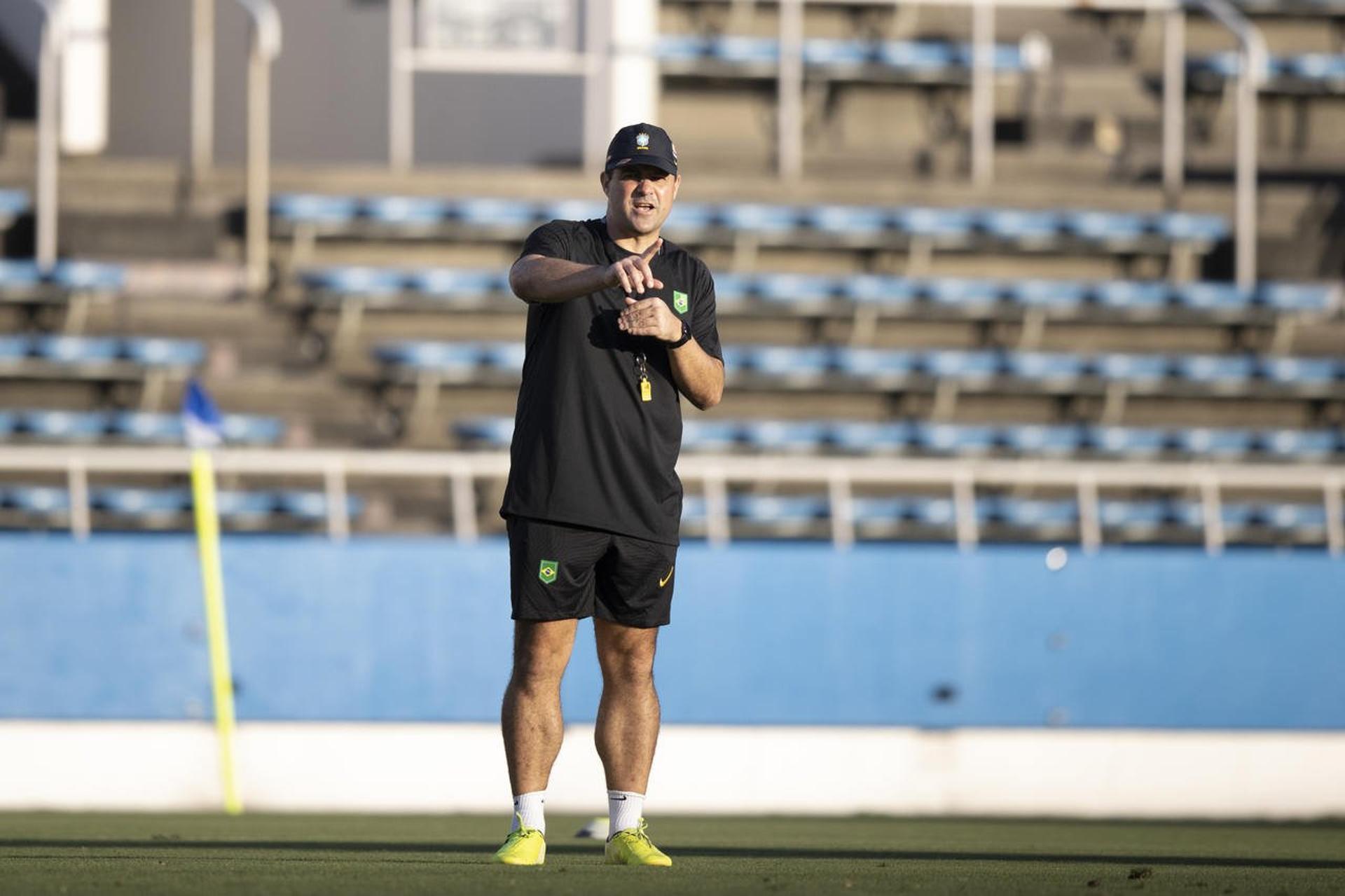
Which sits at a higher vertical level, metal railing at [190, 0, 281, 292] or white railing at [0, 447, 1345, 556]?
metal railing at [190, 0, 281, 292]

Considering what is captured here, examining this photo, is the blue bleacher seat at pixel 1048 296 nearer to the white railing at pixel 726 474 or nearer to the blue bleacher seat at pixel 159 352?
the white railing at pixel 726 474

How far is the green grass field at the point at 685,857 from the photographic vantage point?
14.2 feet

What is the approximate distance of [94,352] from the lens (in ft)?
41.2

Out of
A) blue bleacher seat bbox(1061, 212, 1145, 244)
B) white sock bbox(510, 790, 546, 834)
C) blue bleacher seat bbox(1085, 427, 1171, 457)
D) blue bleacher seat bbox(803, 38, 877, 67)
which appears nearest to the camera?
white sock bbox(510, 790, 546, 834)

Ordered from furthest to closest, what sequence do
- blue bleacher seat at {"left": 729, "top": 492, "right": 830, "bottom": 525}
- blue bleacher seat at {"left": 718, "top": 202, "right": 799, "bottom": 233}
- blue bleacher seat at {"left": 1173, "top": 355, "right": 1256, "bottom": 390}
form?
blue bleacher seat at {"left": 718, "top": 202, "right": 799, "bottom": 233}
blue bleacher seat at {"left": 1173, "top": 355, "right": 1256, "bottom": 390}
blue bleacher seat at {"left": 729, "top": 492, "right": 830, "bottom": 525}

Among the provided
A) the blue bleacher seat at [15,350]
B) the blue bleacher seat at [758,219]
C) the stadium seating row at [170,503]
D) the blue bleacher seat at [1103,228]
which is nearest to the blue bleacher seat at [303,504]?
the stadium seating row at [170,503]

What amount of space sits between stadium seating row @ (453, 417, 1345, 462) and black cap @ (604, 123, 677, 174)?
7.30 m

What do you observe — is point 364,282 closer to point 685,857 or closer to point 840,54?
point 840,54

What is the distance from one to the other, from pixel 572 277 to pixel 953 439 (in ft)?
26.0

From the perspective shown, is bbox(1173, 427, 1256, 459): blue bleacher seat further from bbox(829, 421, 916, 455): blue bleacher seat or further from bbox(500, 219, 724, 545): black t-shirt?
bbox(500, 219, 724, 545): black t-shirt

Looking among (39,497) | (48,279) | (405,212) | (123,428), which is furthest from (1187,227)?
(39,497)

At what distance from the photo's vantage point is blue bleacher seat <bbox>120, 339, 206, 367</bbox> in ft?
41.1

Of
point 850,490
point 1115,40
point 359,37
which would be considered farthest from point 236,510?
point 1115,40

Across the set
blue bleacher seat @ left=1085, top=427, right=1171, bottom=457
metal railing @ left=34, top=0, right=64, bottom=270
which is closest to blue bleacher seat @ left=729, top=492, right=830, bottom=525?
blue bleacher seat @ left=1085, top=427, right=1171, bottom=457
